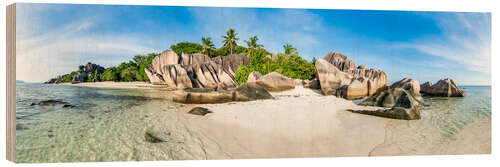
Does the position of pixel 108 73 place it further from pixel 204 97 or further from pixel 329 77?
pixel 329 77

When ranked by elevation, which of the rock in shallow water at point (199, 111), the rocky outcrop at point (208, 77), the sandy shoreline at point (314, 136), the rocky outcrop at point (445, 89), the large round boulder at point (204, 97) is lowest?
the sandy shoreline at point (314, 136)

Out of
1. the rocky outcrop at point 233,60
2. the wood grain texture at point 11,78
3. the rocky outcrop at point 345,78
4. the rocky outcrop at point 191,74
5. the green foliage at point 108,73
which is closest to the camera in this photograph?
the wood grain texture at point 11,78

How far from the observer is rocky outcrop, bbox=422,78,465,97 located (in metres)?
4.59

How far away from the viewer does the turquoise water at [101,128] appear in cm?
290

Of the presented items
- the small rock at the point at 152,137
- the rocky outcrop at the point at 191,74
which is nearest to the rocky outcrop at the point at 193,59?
the rocky outcrop at the point at 191,74

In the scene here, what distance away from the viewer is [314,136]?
340 cm

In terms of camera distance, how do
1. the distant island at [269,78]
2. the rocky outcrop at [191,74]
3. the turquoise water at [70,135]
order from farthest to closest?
the rocky outcrop at [191,74]
the distant island at [269,78]
the turquoise water at [70,135]

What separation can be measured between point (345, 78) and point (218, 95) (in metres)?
4.81

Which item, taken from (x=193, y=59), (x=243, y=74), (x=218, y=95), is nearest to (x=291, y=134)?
(x=218, y=95)

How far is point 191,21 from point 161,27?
590 millimetres

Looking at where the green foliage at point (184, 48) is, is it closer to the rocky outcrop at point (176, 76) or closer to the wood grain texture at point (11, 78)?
the rocky outcrop at point (176, 76)

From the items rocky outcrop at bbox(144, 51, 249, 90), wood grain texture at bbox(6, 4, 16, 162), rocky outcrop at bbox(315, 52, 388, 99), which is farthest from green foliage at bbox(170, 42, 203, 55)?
rocky outcrop at bbox(315, 52, 388, 99)

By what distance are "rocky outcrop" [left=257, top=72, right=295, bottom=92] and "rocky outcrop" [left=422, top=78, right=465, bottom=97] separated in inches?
181

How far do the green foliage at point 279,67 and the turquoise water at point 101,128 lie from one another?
6907mm
